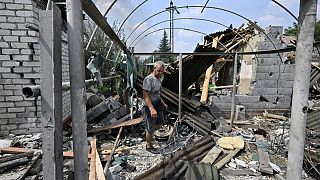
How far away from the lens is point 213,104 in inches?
330

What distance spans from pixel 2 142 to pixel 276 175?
5.37m

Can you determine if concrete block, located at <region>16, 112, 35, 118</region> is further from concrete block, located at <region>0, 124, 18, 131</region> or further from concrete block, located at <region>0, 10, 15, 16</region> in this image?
concrete block, located at <region>0, 10, 15, 16</region>

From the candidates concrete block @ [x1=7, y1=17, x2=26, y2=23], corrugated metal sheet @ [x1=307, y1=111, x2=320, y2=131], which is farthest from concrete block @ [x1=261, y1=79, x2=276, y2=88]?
concrete block @ [x1=7, y1=17, x2=26, y2=23]

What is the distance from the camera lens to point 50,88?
118cm

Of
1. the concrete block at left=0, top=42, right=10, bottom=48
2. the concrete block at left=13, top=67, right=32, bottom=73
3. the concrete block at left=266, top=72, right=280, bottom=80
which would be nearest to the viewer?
the concrete block at left=0, top=42, right=10, bottom=48

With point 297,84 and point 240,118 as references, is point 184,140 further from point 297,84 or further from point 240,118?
point 297,84

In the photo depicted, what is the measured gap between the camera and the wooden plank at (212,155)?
14.7 ft

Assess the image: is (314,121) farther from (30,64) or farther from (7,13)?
(7,13)

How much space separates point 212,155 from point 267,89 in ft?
15.9

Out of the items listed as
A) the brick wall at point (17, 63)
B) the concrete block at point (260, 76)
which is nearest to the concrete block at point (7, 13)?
the brick wall at point (17, 63)

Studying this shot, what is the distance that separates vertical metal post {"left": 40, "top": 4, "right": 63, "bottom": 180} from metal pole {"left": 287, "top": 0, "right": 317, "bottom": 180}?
143 cm

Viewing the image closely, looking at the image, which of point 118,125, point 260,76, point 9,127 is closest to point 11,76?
point 9,127

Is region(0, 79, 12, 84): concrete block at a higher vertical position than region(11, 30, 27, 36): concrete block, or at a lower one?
lower

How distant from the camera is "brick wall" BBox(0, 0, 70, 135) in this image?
471 centimetres
